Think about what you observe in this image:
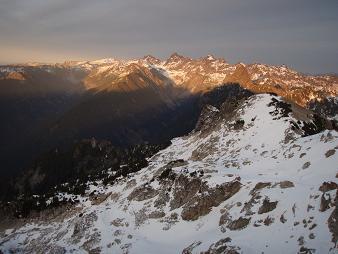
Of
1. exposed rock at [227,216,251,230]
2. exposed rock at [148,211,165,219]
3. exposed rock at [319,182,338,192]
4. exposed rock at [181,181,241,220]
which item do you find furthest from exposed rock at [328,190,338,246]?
exposed rock at [148,211,165,219]

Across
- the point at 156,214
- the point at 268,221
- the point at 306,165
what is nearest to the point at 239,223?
the point at 268,221

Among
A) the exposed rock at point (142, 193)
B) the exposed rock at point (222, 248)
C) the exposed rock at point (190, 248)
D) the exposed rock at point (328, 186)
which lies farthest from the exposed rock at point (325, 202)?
the exposed rock at point (142, 193)

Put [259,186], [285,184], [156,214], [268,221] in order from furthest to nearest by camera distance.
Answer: [156,214] < [259,186] < [285,184] < [268,221]

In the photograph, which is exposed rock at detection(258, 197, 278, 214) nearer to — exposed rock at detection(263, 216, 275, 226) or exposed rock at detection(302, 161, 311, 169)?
exposed rock at detection(263, 216, 275, 226)

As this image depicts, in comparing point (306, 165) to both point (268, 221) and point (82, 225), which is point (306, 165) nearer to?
point (268, 221)

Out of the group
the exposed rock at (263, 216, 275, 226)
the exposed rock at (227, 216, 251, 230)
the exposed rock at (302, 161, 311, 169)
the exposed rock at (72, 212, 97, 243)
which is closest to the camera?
the exposed rock at (263, 216, 275, 226)

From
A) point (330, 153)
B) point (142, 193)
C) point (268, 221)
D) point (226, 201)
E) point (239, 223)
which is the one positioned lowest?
point (142, 193)

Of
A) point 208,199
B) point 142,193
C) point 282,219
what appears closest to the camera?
point 282,219

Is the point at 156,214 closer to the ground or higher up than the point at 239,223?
closer to the ground
